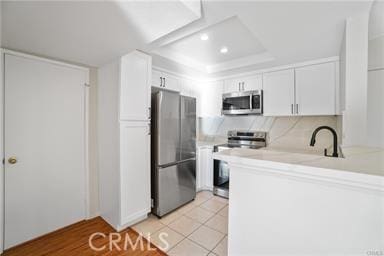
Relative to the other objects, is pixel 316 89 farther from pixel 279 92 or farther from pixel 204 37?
pixel 204 37

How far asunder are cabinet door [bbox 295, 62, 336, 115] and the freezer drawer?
6.44ft

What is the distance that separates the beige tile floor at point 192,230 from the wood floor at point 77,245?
137 mm

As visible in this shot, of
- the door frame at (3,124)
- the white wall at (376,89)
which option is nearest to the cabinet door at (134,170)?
the door frame at (3,124)

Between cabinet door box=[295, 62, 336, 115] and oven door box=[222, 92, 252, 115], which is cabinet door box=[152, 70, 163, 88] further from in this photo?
cabinet door box=[295, 62, 336, 115]

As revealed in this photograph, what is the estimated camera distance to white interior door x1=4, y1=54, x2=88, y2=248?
1.81 metres

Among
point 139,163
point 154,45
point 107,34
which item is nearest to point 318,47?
point 154,45

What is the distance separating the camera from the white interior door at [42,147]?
181 centimetres

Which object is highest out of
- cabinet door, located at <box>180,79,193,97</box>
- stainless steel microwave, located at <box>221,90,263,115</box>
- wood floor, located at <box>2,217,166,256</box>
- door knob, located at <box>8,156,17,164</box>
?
cabinet door, located at <box>180,79,193,97</box>

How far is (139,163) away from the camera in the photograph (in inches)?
86.5

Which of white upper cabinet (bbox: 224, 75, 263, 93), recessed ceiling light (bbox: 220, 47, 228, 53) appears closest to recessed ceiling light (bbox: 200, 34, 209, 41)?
recessed ceiling light (bbox: 220, 47, 228, 53)

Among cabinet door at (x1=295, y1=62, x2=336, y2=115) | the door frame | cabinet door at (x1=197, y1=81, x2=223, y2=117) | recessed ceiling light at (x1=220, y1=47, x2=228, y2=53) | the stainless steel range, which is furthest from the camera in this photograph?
cabinet door at (x1=197, y1=81, x2=223, y2=117)

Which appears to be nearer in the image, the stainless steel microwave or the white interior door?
the white interior door

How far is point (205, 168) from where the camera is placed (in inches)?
127

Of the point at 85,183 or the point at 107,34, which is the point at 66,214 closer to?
the point at 85,183
